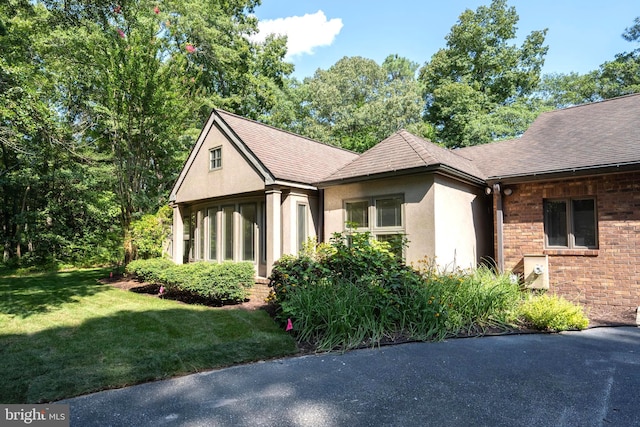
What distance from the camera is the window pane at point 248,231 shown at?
34.8 feet

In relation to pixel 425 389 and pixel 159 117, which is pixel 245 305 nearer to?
pixel 425 389

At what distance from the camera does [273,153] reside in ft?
35.6

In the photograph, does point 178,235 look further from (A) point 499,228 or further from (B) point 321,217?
(A) point 499,228

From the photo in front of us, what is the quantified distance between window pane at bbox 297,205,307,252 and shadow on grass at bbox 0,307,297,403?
315cm

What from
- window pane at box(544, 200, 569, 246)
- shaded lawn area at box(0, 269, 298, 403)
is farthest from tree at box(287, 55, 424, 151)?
shaded lawn area at box(0, 269, 298, 403)

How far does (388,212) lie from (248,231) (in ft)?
13.8

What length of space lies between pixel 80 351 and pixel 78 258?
17.1 meters

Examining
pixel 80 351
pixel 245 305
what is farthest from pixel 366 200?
pixel 80 351

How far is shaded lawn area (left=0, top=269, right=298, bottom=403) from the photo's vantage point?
4109 mm

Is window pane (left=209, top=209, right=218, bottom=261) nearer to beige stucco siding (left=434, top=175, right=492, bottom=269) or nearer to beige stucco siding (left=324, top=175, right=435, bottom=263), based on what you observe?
beige stucco siding (left=324, top=175, right=435, bottom=263)

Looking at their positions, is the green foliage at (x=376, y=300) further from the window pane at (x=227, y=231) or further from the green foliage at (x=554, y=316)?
the window pane at (x=227, y=231)

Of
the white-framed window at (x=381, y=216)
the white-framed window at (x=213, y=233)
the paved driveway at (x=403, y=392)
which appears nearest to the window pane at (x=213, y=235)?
the white-framed window at (x=213, y=233)

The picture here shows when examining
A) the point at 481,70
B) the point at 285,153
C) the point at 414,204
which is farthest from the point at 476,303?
the point at 481,70

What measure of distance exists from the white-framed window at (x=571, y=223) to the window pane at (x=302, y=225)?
6078 mm
